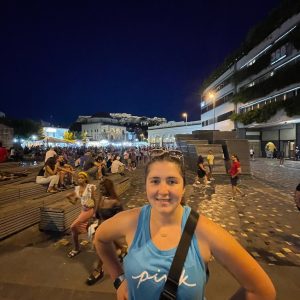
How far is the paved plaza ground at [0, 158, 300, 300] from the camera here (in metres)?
4.26

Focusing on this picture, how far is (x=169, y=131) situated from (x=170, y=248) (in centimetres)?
10134

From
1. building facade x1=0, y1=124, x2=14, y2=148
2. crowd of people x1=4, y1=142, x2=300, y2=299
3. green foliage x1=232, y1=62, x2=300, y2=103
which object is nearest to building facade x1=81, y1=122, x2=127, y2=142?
green foliage x1=232, y1=62, x2=300, y2=103

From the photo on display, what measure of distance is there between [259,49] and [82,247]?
43.2 meters

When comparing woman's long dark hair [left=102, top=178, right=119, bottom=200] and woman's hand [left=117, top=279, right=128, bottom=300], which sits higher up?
woman's long dark hair [left=102, top=178, right=119, bottom=200]

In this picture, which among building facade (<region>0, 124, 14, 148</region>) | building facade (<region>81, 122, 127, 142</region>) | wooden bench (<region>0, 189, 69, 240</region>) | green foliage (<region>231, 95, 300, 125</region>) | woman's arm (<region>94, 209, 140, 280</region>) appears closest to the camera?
woman's arm (<region>94, 209, 140, 280</region>)

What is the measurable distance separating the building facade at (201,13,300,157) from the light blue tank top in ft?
113

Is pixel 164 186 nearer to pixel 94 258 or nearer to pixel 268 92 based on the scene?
pixel 94 258

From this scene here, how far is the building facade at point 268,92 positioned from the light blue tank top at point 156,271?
3455 centimetres

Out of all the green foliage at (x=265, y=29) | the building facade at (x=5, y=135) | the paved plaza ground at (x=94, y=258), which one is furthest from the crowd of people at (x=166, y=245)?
the green foliage at (x=265, y=29)

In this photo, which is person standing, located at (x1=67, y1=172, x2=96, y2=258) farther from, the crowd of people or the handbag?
the crowd of people

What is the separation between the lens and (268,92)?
3959cm

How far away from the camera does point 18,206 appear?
766 centimetres

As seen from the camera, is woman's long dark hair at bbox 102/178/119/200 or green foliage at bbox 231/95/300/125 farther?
green foliage at bbox 231/95/300/125

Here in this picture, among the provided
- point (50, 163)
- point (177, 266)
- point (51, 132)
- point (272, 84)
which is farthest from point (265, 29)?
point (51, 132)
